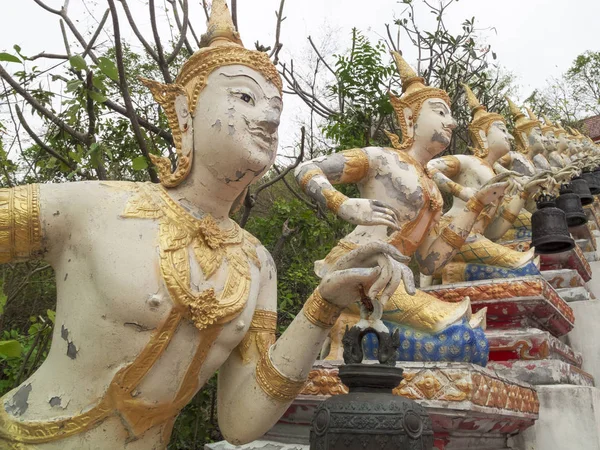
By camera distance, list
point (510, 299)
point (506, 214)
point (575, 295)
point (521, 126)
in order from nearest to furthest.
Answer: point (510, 299) → point (506, 214) → point (575, 295) → point (521, 126)

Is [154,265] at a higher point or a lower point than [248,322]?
higher

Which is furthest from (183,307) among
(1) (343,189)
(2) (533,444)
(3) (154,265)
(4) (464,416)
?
(1) (343,189)

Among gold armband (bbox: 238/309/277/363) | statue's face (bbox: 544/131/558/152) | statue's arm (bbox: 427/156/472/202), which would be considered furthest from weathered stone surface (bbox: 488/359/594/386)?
statue's face (bbox: 544/131/558/152)

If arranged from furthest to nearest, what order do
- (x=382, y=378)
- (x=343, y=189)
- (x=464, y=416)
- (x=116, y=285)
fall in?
1. (x=343, y=189)
2. (x=464, y=416)
3. (x=382, y=378)
4. (x=116, y=285)

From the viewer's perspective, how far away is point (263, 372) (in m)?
2.38

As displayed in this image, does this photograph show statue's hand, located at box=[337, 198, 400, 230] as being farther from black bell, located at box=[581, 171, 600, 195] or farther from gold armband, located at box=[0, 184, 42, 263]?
black bell, located at box=[581, 171, 600, 195]

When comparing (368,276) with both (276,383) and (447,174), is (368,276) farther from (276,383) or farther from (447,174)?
(447,174)

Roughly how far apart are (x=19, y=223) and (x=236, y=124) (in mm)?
796

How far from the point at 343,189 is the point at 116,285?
4.99 meters

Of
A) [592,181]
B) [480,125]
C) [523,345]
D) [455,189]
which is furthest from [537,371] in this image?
[592,181]

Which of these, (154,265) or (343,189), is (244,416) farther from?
(343,189)

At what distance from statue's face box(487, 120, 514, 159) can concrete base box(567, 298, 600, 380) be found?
5.78 ft

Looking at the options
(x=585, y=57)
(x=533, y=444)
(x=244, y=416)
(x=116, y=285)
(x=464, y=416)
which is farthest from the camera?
(x=585, y=57)

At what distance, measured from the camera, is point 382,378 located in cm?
222
